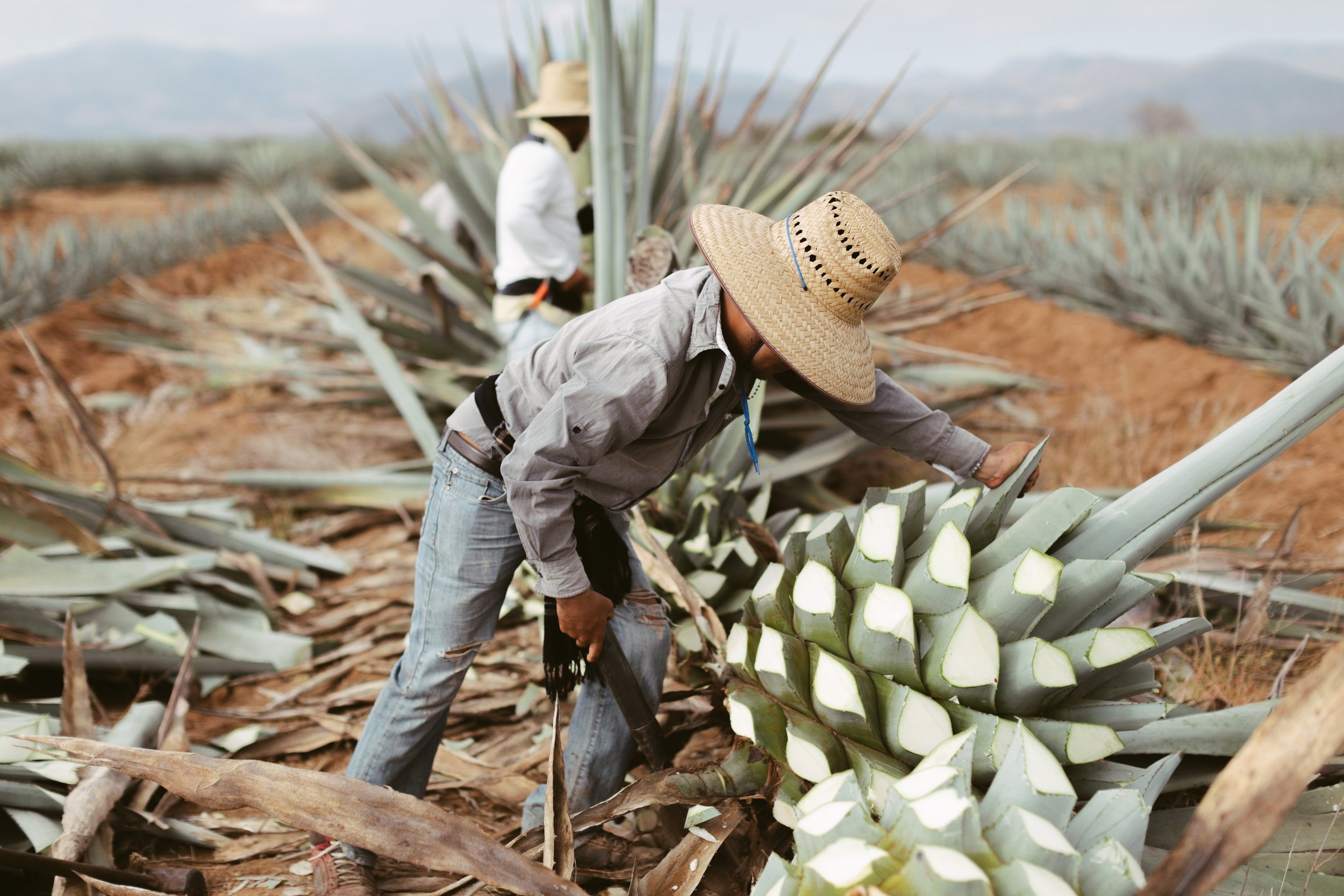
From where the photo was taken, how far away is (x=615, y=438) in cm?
133

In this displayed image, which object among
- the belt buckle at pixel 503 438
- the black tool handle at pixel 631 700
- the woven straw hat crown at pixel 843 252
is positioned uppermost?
the woven straw hat crown at pixel 843 252

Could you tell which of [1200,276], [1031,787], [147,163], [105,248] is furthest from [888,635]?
[147,163]

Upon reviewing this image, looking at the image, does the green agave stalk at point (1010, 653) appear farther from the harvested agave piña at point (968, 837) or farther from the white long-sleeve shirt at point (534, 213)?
the white long-sleeve shirt at point (534, 213)

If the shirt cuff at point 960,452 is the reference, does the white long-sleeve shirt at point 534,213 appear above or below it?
above

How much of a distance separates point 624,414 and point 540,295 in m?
1.58

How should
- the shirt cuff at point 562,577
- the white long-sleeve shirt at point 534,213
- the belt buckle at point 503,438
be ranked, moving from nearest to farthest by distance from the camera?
the shirt cuff at point 562,577 → the belt buckle at point 503,438 → the white long-sleeve shirt at point 534,213

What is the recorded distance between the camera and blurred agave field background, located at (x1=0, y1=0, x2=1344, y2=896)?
1.22m

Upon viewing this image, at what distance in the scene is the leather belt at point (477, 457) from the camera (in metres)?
1.54

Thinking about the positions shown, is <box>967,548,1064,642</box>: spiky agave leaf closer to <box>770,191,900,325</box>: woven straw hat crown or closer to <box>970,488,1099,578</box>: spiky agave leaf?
<box>970,488,1099,578</box>: spiky agave leaf

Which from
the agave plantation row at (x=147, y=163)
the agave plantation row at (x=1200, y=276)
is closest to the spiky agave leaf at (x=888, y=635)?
the agave plantation row at (x=1200, y=276)

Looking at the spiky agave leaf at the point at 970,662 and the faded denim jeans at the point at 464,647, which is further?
the faded denim jeans at the point at 464,647

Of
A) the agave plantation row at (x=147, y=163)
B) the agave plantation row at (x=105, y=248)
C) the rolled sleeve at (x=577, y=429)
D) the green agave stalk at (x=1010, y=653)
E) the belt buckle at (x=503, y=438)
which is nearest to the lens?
the green agave stalk at (x=1010, y=653)

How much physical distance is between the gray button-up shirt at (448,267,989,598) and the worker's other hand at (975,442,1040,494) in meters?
0.02

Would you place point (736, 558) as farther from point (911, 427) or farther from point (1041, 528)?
point (1041, 528)
